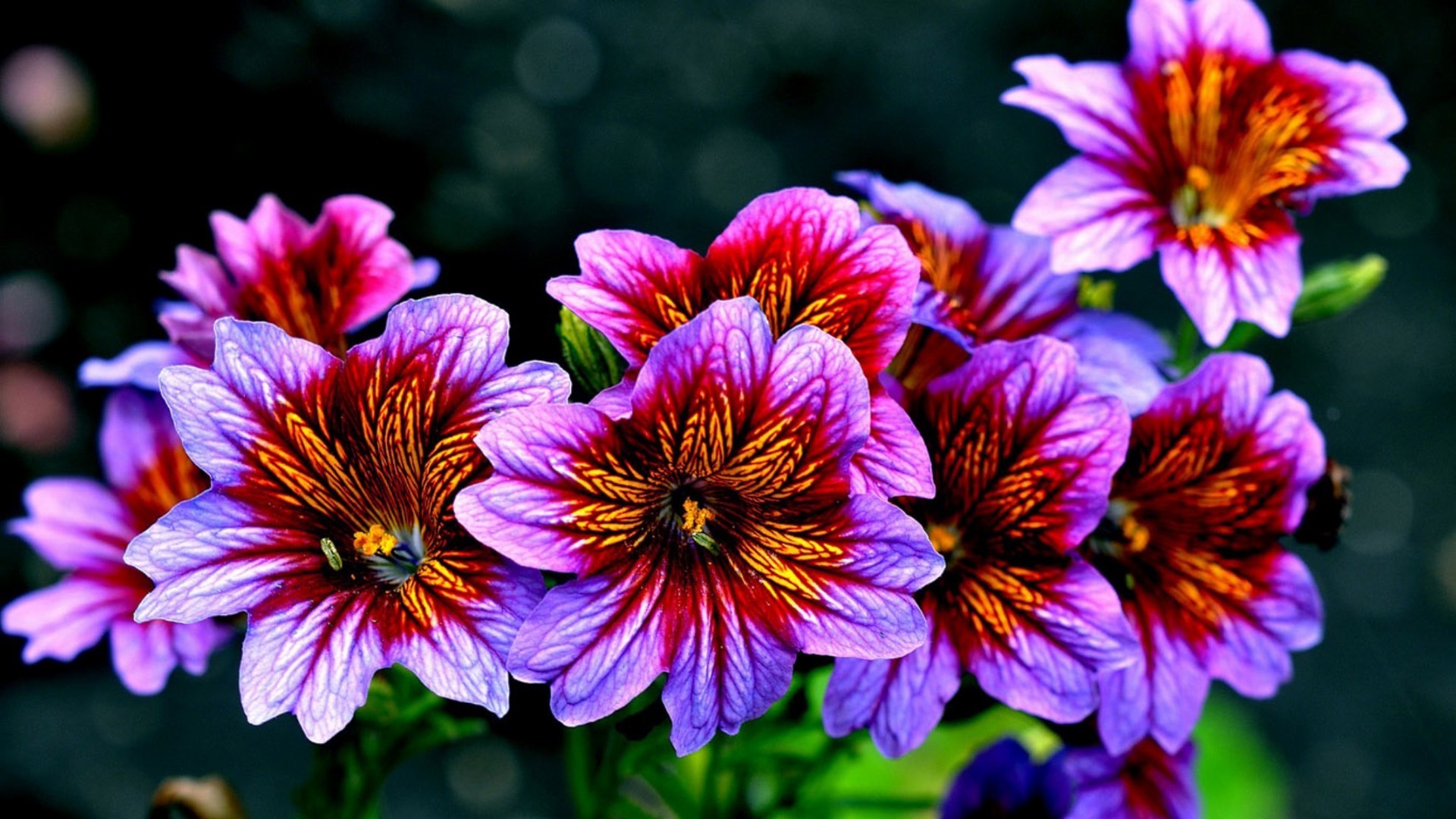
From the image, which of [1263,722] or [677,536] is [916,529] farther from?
[1263,722]

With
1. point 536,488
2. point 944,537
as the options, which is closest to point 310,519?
point 536,488

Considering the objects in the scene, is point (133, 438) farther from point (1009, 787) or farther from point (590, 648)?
point (1009, 787)

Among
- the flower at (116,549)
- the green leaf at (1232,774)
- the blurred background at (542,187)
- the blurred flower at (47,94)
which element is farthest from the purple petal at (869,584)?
the blurred flower at (47,94)

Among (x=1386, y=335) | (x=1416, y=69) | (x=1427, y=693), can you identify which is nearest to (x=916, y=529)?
(x=1427, y=693)

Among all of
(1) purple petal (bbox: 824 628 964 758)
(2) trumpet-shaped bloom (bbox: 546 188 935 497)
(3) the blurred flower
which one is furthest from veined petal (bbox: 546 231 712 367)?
(3) the blurred flower

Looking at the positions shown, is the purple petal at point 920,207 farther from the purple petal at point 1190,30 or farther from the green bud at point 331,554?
the green bud at point 331,554

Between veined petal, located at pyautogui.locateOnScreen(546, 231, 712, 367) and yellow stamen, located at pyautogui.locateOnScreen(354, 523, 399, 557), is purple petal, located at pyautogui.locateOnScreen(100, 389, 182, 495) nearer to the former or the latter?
yellow stamen, located at pyautogui.locateOnScreen(354, 523, 399, 557)

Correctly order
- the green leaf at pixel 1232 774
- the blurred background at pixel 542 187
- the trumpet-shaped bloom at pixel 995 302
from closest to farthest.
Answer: the trumpet-shaped bloom at pixel 995 302 < the green leaf at pixel 1232 774 < the blurred background at pixel 542 187

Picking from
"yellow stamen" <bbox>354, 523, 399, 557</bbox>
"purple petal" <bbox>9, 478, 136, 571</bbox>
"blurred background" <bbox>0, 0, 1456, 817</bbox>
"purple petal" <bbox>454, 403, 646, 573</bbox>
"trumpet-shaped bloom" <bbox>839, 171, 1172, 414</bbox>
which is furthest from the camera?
"blurred background" <bbox>0, 0, 1456, 817</bbox>
